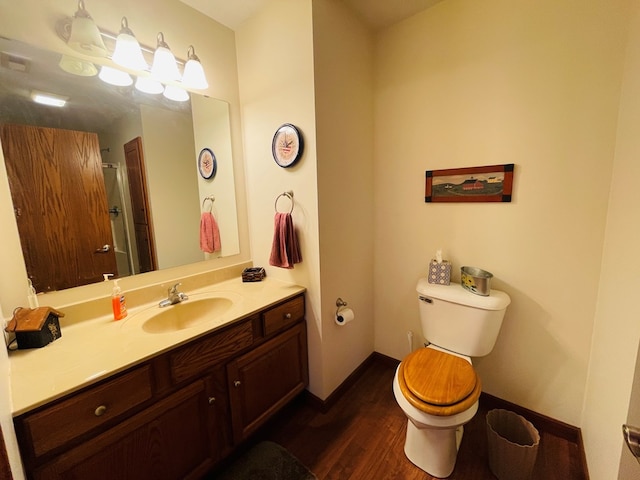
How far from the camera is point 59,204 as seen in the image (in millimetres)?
1147

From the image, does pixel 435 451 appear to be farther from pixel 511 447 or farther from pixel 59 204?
pixel 59 204

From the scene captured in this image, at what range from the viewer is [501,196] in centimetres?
146

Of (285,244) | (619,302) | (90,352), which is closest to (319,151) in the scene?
(285,244)

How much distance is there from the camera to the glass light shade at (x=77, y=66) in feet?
3.76

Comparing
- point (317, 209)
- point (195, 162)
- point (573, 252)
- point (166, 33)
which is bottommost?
point (573, 252)

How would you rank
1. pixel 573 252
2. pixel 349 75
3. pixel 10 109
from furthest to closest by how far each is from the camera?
pixel 349 75, pixel 573 252, pixel 10 109

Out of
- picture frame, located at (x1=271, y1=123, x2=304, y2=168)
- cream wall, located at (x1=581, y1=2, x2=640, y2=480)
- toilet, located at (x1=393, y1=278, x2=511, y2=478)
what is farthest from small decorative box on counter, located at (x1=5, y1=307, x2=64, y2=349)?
cream wall, located at (x1=581, y1=2, x2=640, y2=480)

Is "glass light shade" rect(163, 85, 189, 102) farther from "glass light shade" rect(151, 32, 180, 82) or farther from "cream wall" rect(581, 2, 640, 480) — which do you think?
"cream wall" rect(581, 2, 640, 480)

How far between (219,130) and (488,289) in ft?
6.11

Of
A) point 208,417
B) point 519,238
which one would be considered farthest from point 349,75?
point 208,417

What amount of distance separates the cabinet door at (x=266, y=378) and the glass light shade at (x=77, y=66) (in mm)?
1496

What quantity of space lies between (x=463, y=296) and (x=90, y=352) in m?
1.71

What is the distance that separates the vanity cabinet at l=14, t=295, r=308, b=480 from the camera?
31.3 inches

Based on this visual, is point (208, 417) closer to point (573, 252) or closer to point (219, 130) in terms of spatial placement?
point (219, 130)
